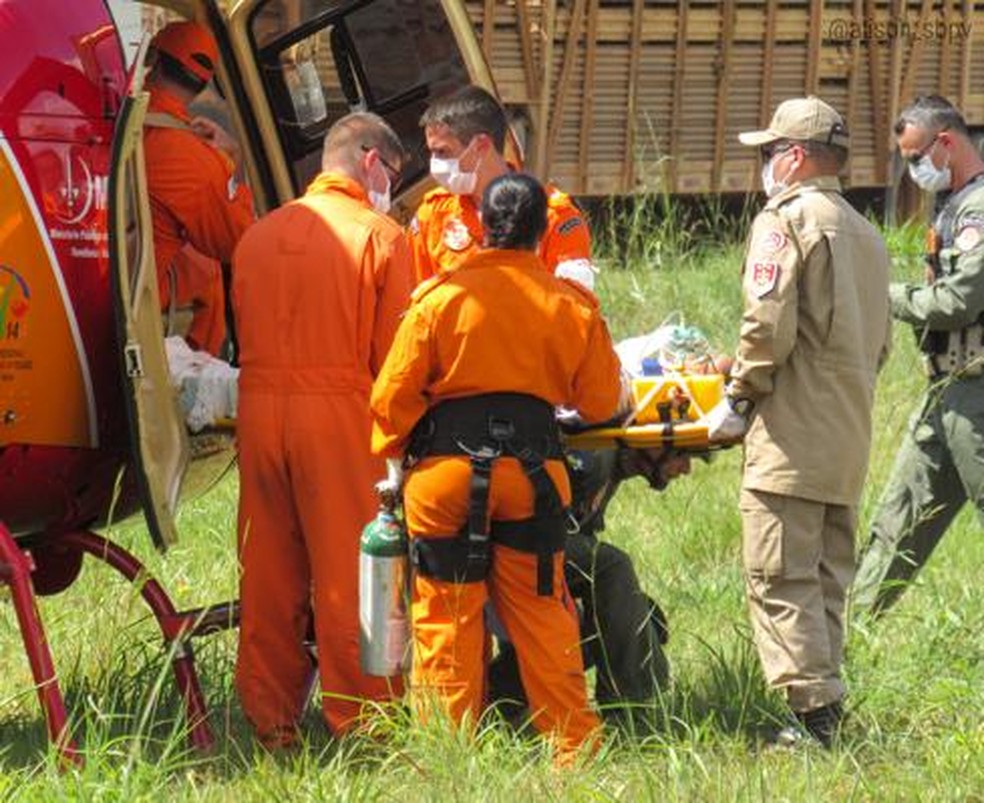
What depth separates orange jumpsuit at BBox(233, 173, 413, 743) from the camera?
7.43 m

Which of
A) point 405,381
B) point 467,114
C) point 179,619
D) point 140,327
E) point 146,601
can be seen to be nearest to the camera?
point 405,381

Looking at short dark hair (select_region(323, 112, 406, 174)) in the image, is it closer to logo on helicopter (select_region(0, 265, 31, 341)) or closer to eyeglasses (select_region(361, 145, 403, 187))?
eyeglasses (select_region(361, 145, 403, 187))

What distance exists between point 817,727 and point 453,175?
202 cm

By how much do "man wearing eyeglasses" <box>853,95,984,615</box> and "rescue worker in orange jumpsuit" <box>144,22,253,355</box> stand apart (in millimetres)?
2558

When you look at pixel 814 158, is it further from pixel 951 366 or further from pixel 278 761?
pixel 278 761

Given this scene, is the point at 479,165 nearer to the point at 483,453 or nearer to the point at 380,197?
the point at 380,197

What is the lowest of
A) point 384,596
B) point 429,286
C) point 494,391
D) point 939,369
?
point 384,596

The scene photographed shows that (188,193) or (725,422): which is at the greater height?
(188,193)

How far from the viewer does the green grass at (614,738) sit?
6.70 m

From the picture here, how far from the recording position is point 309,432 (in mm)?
7402

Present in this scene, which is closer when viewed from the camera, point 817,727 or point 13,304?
point 13,304

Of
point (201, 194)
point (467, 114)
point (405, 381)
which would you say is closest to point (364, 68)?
point (467, 114)

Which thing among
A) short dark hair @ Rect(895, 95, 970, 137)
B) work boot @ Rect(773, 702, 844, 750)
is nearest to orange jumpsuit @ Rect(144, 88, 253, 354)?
work boot @ Rect(773, 702, 844, 750)

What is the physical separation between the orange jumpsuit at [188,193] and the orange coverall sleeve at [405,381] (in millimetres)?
882
